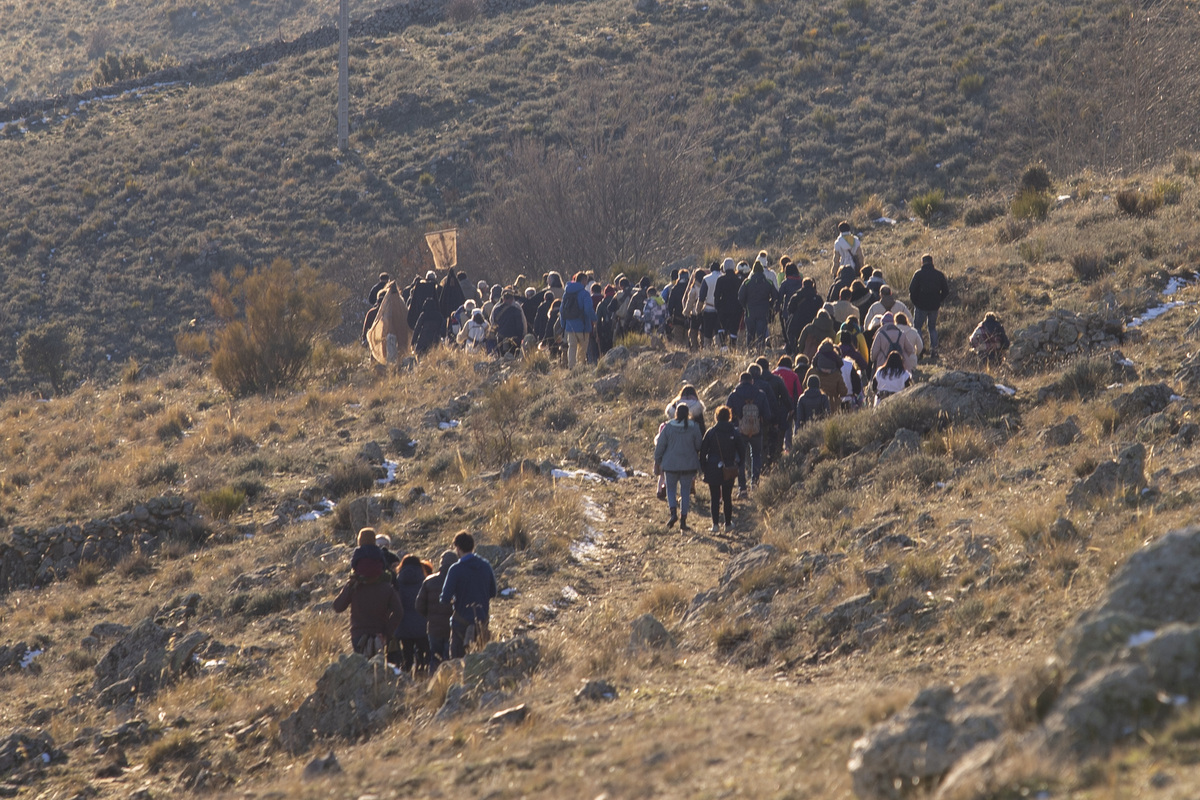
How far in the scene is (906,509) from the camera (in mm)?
10062

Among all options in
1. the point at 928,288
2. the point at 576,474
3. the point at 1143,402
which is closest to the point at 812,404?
the point at 576,474

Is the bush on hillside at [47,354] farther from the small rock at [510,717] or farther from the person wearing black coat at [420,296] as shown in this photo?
the small rock at [510,717]

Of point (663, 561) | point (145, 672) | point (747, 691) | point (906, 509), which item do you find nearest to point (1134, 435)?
point (906, 509)

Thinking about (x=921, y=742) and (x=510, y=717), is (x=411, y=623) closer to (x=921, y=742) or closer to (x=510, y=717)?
(x=510, y=717)

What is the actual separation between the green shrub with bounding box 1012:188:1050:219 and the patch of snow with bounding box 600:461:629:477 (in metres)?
11.6

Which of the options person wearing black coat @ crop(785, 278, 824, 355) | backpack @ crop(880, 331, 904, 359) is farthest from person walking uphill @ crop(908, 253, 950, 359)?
backpack @ crop(880, 331, 904, 359)

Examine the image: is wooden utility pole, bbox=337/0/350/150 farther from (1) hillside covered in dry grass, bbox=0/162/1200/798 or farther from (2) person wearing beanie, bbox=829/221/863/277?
(2) person wearing beanie, bbox=829/221/863/277

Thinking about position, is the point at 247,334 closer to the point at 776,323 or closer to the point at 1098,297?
the point at 776,323

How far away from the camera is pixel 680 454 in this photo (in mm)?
11836

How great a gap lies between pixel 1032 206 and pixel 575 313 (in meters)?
9.79

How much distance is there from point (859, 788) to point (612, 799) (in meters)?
1.27

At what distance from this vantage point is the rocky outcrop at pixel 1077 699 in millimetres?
3994

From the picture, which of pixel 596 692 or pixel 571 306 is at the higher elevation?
pixel 571 306

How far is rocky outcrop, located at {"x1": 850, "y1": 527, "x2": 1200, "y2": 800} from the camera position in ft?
13.1
